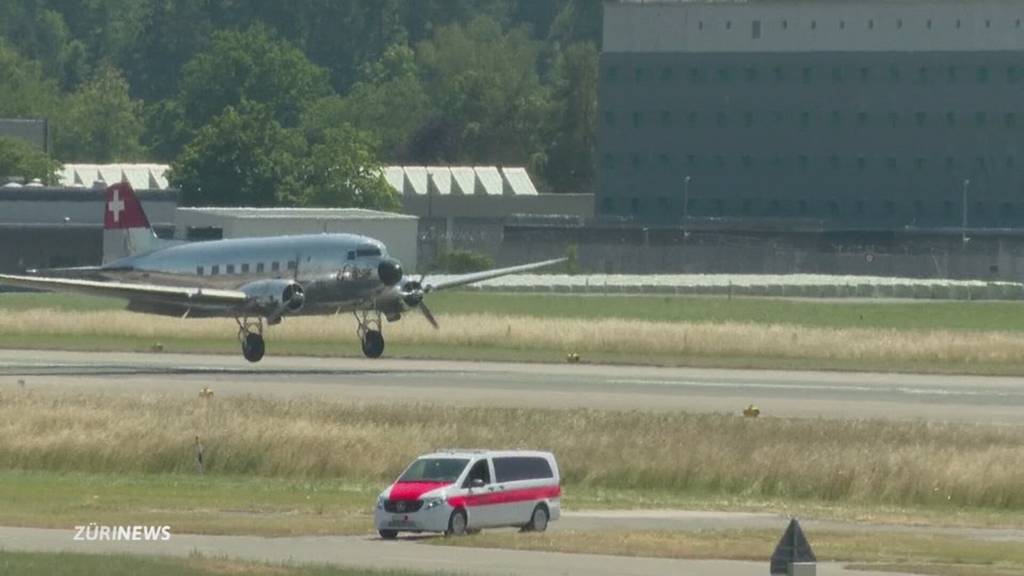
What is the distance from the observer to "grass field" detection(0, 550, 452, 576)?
1235 inches

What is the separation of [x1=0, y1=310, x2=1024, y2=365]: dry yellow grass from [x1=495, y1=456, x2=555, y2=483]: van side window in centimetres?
4135

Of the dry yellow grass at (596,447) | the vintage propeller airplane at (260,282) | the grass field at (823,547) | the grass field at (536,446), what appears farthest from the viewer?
the vintage propeller airplane at (260,282)

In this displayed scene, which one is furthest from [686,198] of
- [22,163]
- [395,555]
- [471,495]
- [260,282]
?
[395,555]

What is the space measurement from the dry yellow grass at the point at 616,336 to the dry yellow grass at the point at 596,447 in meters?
27.1

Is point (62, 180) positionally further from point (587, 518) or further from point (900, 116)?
point (587, 518)

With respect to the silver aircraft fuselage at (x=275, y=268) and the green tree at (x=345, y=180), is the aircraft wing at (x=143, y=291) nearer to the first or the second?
the silver aircraft fuselage at (x=275, y=268)

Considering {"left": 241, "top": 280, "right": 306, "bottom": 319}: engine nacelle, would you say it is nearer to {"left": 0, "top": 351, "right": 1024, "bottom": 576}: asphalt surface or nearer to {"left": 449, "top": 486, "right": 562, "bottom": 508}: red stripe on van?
{"left": 0, "top": 351, "right": 1024, "bottom": 576}: asphalt surface

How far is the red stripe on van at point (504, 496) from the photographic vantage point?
122ft

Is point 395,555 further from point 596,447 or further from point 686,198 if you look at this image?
point 686,198

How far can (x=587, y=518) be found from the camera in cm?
4066

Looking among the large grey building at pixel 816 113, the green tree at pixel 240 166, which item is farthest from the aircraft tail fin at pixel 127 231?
the large grey building at pixel 816 113

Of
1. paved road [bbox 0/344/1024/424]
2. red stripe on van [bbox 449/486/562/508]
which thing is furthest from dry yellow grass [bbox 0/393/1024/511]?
red stripe on van [bbox 449/486/562/508]

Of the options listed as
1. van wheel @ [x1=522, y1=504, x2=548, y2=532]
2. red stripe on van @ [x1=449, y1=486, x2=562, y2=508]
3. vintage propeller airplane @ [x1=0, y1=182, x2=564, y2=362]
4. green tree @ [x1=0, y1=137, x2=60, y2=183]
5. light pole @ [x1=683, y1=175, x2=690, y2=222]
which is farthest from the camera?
light pole @ [x1=683, y1=175, x2=690, y2=222]

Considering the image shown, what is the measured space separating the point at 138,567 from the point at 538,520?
333 inches
